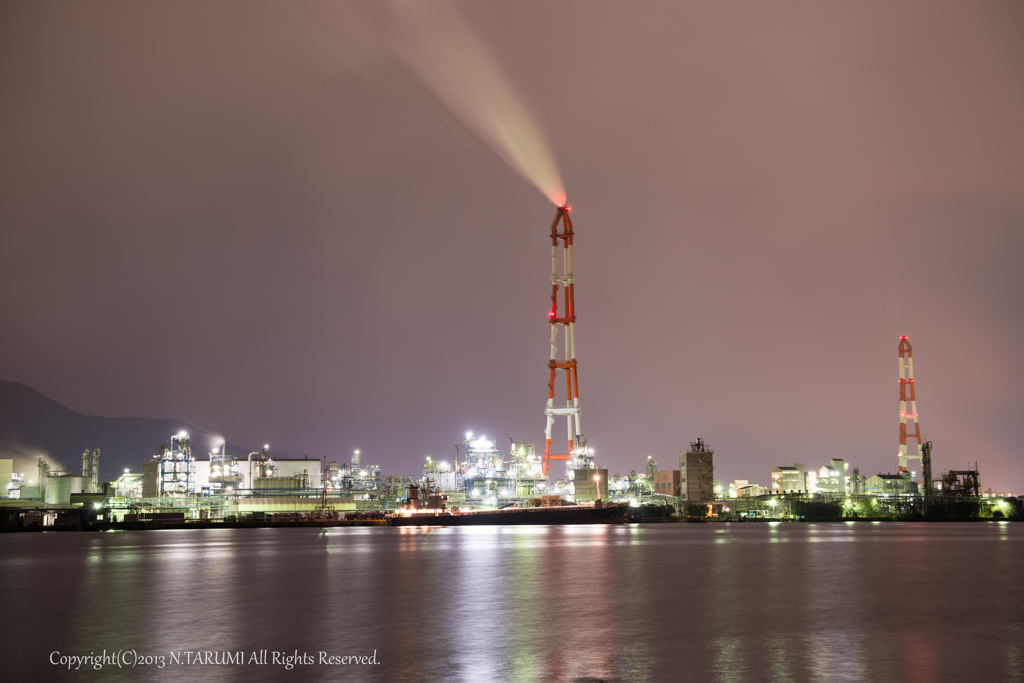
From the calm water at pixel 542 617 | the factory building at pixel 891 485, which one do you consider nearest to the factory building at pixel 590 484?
the factory building at pixel 891 485

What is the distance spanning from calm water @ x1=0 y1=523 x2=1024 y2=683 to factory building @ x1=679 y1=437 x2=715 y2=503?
8528 centimetres

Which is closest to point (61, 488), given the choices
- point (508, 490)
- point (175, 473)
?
point (175, 473)

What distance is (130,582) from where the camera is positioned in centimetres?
3844

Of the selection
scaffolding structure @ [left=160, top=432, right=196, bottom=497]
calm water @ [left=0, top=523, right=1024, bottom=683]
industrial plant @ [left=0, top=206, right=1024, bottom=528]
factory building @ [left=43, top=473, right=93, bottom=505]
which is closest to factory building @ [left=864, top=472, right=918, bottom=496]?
industrial plant @ [left=0, top=206, right=1024, bottom=528]

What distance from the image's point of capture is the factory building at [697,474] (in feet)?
445

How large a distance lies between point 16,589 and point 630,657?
30645mm

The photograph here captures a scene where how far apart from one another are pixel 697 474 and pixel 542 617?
376ft

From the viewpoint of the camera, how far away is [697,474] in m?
136

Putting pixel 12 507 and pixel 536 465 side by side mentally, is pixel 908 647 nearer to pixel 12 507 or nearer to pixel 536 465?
pixel 536 465

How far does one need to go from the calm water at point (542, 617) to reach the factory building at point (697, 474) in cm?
8528

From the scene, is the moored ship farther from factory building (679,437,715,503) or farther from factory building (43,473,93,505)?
factory building (43,473,93,505)

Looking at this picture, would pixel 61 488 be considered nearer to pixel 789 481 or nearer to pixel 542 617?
pixel 789 481

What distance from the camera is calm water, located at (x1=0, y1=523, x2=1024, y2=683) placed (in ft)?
57.8

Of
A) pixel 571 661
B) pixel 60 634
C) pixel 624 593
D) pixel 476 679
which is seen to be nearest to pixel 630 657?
pixel 571 661
